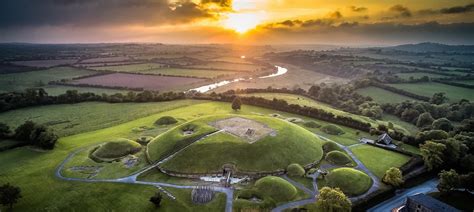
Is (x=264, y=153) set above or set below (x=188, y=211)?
above

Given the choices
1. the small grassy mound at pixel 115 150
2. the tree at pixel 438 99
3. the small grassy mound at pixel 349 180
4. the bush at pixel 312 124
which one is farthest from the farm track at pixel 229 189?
the tree at pixel 438 99

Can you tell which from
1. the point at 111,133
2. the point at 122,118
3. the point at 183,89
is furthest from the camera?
the point at 183,89

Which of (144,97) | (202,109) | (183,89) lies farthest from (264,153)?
(183,89)

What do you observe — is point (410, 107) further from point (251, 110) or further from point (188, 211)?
point (188, 211)

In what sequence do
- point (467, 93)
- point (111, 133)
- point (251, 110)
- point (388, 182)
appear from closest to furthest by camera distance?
point (388, 182)
point (111, 133)
point (251, 110)
point (467, 93)

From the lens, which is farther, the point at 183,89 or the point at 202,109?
the point at 183,89

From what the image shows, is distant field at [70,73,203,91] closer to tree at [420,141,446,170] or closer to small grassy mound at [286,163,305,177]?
small grassy mound at [286,163,305,177]

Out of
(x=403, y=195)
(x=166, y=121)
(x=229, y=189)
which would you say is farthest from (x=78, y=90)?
(x=403, y=195)

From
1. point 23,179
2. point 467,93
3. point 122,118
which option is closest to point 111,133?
point 122,118
